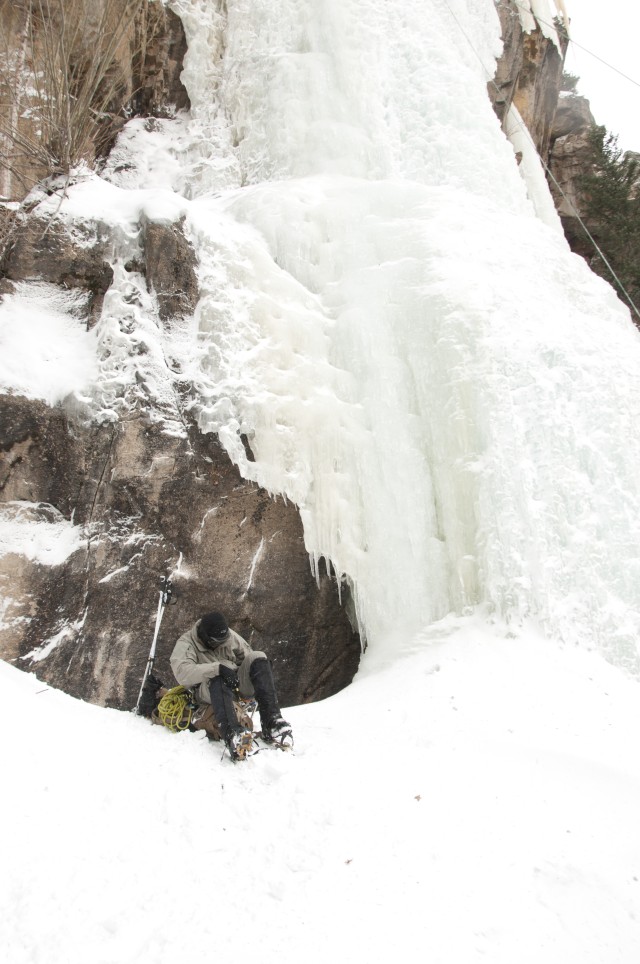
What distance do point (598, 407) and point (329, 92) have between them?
21.8 feet

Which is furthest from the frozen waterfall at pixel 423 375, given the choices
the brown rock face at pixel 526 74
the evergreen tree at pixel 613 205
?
the evergreen tree at pixel 613 205

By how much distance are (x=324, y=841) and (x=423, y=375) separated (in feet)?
15.8

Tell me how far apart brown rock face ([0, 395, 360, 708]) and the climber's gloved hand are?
2191 mm

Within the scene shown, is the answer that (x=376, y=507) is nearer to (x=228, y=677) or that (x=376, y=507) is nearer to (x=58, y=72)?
(x=228, y=677)

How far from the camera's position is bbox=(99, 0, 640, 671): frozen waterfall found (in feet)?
19.7

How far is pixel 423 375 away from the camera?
22.5 feet

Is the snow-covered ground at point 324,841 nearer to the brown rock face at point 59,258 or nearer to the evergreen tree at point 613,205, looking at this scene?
the brown rock face at point 59,258

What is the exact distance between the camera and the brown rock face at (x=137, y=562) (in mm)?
5754

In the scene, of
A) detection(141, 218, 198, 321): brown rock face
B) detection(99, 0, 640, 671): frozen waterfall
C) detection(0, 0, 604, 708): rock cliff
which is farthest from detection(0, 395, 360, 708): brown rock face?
detection(141, 218, 198, 321): brown rock face

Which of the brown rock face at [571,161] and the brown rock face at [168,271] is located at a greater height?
the brown rock face at [571,161]

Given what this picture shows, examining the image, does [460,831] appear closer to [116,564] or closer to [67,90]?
[116,564]

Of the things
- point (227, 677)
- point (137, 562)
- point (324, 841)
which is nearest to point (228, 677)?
point (227, 677)

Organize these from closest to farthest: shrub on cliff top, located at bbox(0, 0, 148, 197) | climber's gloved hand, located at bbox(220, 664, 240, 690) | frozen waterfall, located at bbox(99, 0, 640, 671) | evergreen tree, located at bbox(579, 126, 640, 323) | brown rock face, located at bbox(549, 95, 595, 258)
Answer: climber's gloved hand, located at bbox(220, 664, 240, 690), frozen waterfall, located at bbox(99, 0, 640, 671), shrub on cliff top, located at bbox(0, 0, 148, 197), evergreen tree, located at bbox(579, 126, 640, 323), brown rock face, located at bbox(549, 95, 595, 258)

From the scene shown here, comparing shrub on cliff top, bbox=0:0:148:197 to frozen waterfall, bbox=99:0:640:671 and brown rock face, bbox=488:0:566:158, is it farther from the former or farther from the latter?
brown rock face, bbox=488:0:566:158
